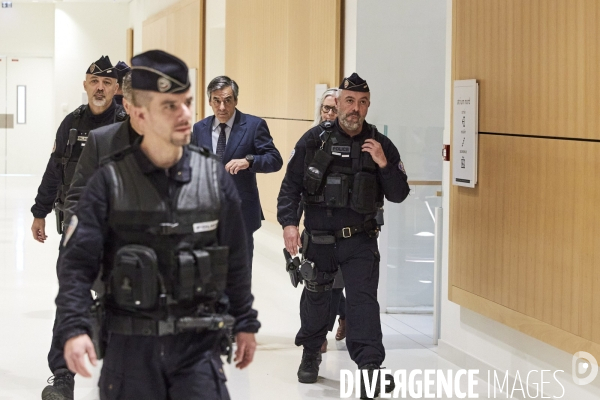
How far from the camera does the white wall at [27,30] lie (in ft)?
67.4

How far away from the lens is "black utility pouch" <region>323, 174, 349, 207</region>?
4785mm

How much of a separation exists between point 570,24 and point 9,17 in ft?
60.7

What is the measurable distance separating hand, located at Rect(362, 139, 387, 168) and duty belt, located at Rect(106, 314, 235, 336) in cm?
225

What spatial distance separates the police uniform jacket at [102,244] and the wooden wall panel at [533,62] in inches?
77.3

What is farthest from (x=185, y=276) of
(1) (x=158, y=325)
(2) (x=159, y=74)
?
(2) (x=159, y=74)

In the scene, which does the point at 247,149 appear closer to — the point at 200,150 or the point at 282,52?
the point at 200,150

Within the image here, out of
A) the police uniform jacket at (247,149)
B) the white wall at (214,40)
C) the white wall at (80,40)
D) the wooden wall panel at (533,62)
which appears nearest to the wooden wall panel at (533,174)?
the wooden wall panel at (533,62)

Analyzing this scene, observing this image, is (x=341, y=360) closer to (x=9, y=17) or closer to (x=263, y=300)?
(x=263, y=300)

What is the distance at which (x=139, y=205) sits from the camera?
103 inches

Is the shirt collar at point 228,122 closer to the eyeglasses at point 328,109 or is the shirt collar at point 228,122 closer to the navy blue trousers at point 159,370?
the eyeglasses at point 328,109

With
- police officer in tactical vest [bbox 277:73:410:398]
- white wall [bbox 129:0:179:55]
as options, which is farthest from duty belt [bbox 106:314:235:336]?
white wall [bbox 129:0:179:55]

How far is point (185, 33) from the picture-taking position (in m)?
14.4

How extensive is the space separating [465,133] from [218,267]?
286cm

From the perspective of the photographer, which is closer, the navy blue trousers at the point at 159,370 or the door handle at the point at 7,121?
the navy blue trousers at the point at 159,370
